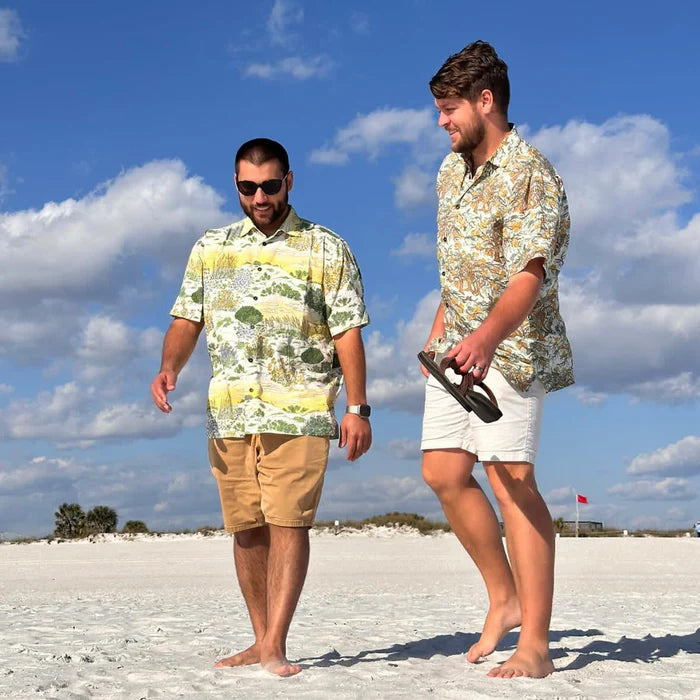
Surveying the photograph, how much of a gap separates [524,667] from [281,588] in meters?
1.16

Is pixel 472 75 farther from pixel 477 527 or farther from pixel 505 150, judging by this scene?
pixel 477 527

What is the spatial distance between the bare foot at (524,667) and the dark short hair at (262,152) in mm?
2515

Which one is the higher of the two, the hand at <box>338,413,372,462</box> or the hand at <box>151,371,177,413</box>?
the hand at <box>151,371,177,413</box>

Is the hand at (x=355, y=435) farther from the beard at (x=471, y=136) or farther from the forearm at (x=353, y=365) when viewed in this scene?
the beard at (x=471, y=136)

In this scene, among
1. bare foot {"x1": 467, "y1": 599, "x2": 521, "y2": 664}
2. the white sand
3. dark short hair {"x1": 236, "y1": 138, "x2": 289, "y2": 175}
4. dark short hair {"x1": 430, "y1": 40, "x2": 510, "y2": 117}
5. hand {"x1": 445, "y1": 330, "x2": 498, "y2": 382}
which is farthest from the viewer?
bare foot {"x1": 467, "y1": 599, "x2": 521, "y2": 664}

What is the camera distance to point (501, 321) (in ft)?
13.3

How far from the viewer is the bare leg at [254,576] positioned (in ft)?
16.2

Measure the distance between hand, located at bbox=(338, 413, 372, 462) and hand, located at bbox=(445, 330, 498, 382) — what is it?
0.85 meters

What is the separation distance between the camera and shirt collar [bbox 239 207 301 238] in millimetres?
4895

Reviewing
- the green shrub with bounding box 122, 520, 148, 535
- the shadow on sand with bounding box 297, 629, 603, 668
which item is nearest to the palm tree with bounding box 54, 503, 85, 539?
the green shrub with bounding box 122, 520, 148, 535

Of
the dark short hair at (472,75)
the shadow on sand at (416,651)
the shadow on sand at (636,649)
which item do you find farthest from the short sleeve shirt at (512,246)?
the shadow on sand at (416,651)

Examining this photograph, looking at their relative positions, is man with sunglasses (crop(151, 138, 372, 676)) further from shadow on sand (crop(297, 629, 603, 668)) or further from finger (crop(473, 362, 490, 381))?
finger (crop(473, 362, 490, 381))

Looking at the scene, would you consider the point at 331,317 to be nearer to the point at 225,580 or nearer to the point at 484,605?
the point at 484,605

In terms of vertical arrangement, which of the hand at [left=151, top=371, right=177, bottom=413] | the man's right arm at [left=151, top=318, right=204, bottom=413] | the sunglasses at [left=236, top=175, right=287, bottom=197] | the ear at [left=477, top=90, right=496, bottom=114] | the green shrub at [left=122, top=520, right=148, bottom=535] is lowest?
the green shrub at [left=122, top=520, right=148, bottom=535]
